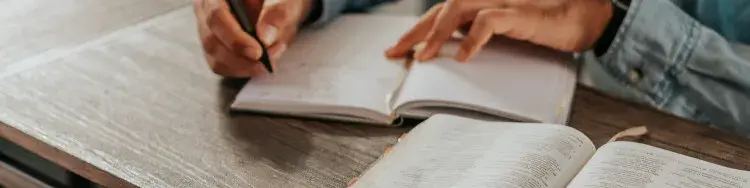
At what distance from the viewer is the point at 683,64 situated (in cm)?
91

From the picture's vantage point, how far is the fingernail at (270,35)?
94 cm

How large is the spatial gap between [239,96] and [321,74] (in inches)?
3.5

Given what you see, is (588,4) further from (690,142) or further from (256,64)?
(256,64)

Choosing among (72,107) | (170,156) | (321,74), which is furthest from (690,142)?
(72,107)

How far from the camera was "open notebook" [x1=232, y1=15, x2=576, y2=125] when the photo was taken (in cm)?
86

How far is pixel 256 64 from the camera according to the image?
0.92 m

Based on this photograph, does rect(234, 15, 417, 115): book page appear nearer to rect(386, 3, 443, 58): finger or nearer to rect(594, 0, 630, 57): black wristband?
rect(386, 3, 443, 58): finger

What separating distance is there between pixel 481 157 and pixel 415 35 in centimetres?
25

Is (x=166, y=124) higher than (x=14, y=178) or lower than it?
higher

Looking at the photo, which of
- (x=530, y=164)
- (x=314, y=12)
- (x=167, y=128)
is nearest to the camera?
(x=530, y=164)

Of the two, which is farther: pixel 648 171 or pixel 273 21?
pixel 273 21

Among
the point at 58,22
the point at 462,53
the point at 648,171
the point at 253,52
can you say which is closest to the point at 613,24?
the point at 462,53

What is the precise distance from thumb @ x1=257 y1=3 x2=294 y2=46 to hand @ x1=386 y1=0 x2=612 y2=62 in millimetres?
121

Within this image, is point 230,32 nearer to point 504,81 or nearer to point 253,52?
point 253,52
